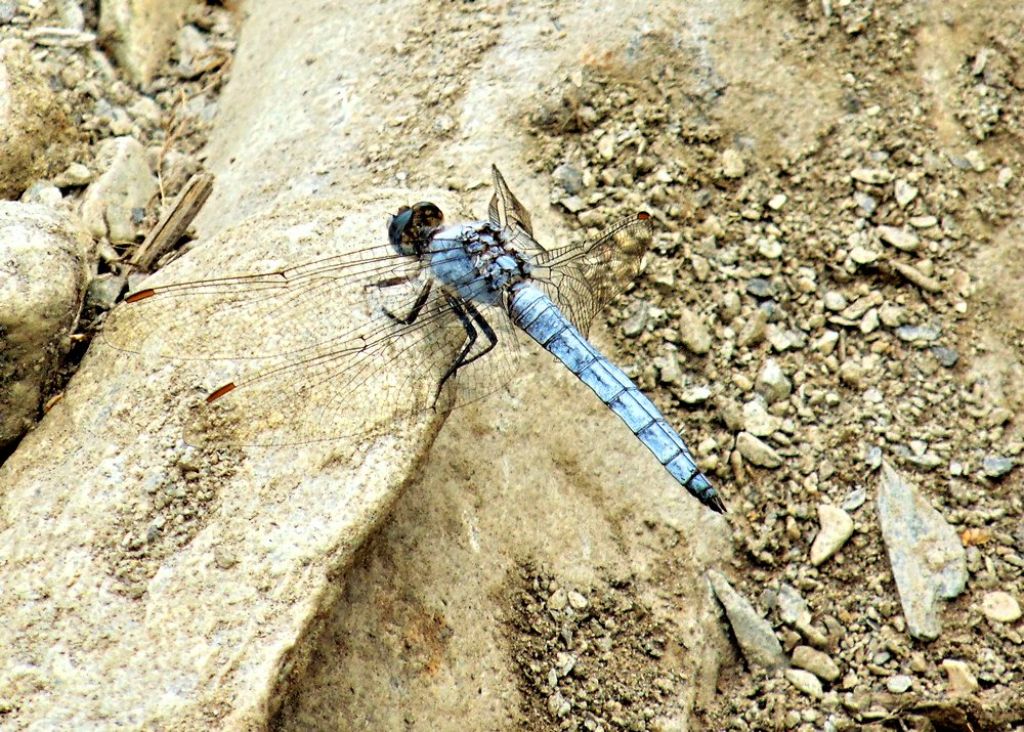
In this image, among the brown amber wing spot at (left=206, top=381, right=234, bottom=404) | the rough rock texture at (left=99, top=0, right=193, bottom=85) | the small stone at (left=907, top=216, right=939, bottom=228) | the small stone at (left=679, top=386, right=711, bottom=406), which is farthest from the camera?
the rough rock texture at (left=99, top=0, right=193, bottom=85)

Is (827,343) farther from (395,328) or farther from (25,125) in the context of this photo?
(25,125)

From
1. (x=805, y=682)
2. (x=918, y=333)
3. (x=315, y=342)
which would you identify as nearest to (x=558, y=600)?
(x=805, y=682)

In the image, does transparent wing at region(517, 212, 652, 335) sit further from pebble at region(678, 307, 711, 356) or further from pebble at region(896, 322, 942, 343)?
pebble at region(896, 322, 942, 343)

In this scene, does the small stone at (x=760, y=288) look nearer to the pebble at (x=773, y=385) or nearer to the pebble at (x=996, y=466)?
the pebble at (x=773, y=385)

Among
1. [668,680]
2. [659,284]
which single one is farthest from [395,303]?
[668,680]

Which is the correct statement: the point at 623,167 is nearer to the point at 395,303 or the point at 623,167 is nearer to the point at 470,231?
the point at 470,231

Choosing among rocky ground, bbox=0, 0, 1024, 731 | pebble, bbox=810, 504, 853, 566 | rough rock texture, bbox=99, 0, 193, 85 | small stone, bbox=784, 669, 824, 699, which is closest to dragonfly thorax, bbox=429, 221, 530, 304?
rocky ground, bbox=0, 0, 1024, 731
